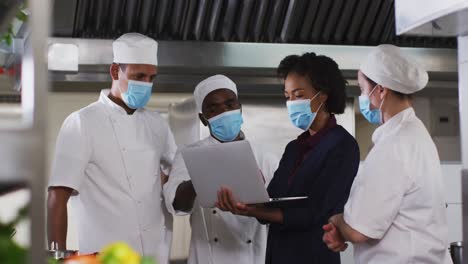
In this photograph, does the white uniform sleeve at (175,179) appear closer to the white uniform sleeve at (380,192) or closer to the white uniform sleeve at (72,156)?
the white uniform sleeve at (72,156)

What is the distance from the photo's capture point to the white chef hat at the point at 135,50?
302cm

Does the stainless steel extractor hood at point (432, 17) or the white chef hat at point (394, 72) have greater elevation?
the stainless steel extractor hood at point (432, 17)

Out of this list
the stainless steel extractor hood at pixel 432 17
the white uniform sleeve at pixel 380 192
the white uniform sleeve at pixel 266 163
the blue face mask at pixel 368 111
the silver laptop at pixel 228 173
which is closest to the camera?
the stainless steel extractor hood at pixel 432 17

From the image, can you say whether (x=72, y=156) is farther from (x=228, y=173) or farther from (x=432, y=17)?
(x=432, y=17)

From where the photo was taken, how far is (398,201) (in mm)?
2273

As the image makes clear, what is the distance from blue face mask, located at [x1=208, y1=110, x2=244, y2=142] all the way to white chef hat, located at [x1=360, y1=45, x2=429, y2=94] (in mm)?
691

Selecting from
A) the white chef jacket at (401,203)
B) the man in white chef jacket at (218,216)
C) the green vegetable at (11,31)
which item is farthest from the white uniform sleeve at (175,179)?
the green vegetable at (11,31)

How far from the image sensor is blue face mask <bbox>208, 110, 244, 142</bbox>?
305 centimetres

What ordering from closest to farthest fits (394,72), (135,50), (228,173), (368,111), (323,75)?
(394,72)
(368,111)
(228,173)
(323,75)
(135,50)

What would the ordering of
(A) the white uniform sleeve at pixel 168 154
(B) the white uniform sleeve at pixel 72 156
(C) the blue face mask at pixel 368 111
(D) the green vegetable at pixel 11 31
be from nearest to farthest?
(D) the green vegetable at pixel 11 31 < (C) the blue face mask at pixel 368 111 < (B) the white uniform sleeve at pixel 72 156 < (A) the white uniform sleeve at pixel 168 154

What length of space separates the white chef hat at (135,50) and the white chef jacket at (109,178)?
184mm

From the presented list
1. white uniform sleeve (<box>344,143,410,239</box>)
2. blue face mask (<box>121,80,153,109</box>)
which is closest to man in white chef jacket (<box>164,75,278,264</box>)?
blue face mask (<box>121,80,153,109</box>)

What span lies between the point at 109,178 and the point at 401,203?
1122 mm

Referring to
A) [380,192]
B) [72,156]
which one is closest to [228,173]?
[72,156]
